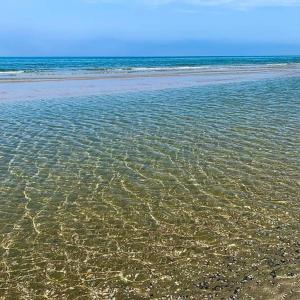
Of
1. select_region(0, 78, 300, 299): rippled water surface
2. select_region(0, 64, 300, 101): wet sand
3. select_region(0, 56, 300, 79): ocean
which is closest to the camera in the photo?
select_region(0, 78, 300, 299): rippled water surface

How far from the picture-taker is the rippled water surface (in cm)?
617

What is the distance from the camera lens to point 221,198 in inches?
375

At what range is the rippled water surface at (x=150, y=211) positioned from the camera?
20.2 feet

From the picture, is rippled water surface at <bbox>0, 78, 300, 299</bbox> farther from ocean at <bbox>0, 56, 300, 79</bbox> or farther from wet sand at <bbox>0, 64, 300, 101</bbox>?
ocean at <bbox>0, 56, 300, 79</bbox>

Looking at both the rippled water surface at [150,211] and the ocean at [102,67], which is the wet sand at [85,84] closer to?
the ocean at [102,67]

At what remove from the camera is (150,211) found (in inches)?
347

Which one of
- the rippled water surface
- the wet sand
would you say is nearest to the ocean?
the wet sand

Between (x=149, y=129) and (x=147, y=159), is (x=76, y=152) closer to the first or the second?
(x=147, y=159)

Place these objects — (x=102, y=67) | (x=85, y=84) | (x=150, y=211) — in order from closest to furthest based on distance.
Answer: (x=150, y=211) < (x=85, y=84) < (x=102, y=67)

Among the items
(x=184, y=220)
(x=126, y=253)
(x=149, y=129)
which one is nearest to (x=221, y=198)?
(x=184, y=220)

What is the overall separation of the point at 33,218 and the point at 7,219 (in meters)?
0.52

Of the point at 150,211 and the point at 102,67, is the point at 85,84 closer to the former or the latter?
the point at 150,211

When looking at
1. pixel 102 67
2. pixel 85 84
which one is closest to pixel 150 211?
pixel 85 84

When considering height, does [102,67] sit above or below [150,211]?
below
